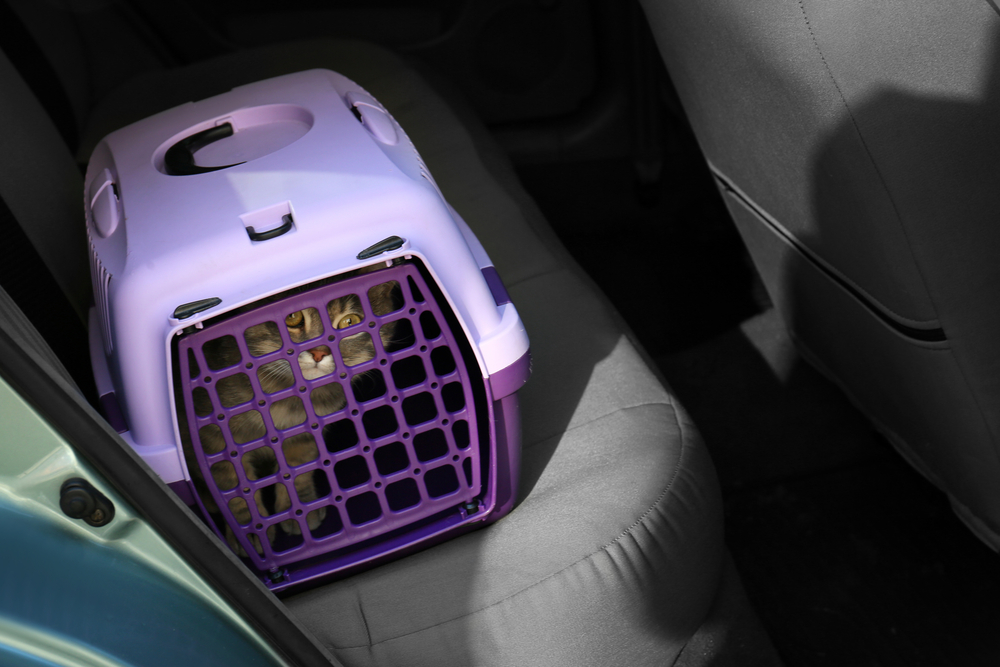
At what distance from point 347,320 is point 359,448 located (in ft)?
0.56

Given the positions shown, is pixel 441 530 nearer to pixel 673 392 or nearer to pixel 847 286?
pixel 673 392

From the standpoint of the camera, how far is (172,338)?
0.80m

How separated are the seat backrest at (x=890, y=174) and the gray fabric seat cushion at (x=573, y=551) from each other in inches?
11.6

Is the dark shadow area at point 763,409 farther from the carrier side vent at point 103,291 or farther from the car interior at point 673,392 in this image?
the carrier side vent at point 103,291

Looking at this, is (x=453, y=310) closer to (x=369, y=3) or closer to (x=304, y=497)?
(x=304, y=497)

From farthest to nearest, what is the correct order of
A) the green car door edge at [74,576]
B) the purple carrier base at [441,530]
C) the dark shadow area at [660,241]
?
the dark shadow area at [660,241]
the purple carrier base at [441,530]
the green car door edge at [74,576]

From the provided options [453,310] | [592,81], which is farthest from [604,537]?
[592,81]

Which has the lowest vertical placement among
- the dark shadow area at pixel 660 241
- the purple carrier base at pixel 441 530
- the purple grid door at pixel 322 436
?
the dark shadow area at pixel 660 241

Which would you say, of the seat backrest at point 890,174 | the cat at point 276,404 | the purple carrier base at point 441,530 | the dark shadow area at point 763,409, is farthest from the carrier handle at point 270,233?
the dark shadow area at point 763,409

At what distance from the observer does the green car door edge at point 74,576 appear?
1.82 ft

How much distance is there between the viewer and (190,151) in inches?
41.1

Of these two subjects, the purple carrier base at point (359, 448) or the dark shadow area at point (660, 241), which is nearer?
the purple carrier base at point (359, 448)

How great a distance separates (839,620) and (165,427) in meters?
0.99

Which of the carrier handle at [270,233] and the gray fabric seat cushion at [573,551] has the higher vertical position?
the carrier handle at [270,233]
